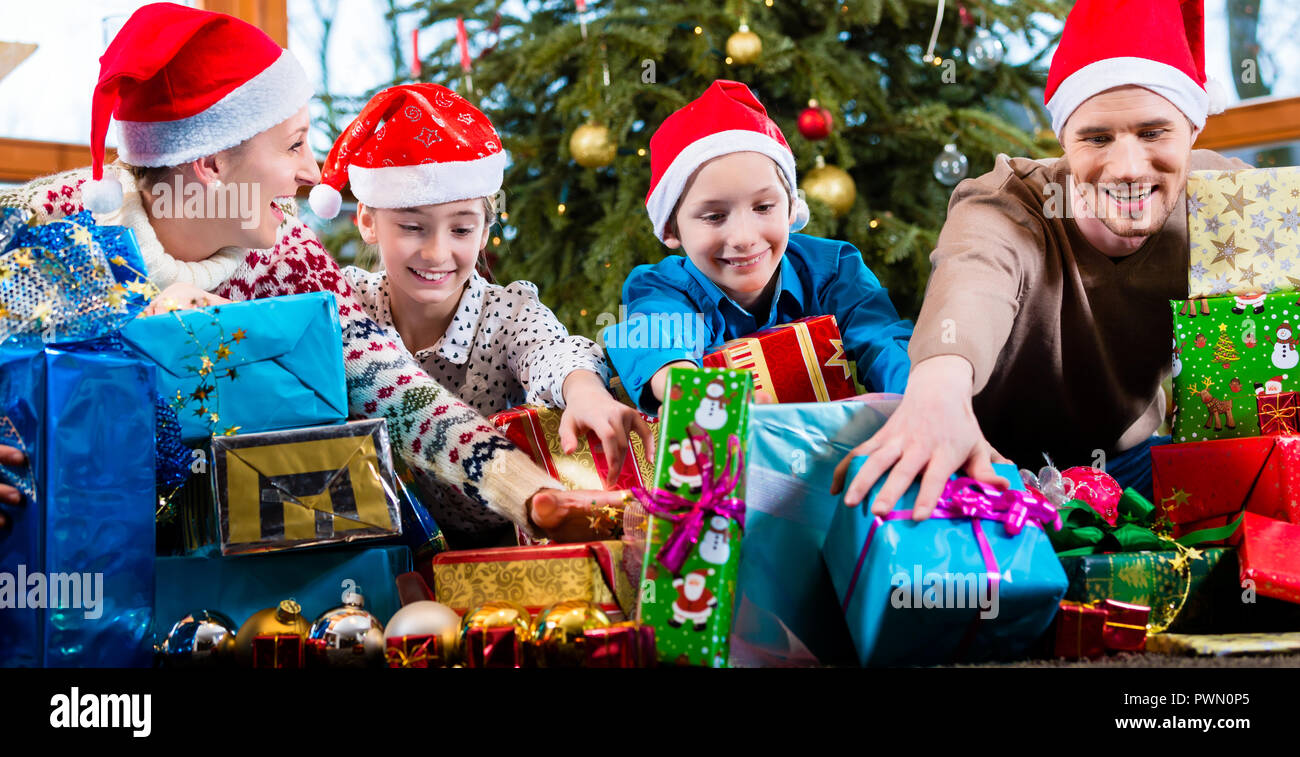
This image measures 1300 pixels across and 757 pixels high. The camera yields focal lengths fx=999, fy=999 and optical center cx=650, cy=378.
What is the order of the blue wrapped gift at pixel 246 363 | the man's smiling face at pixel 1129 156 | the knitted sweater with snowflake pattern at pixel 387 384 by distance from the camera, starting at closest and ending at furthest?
the blue wrapped gift at pixel 246 363, the knitted sweater with snowflake pattern at pixel 387 384, the man's smiling face at pixel 1129 156

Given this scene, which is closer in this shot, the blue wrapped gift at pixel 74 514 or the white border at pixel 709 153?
the blue wrapped gift at pixel 74 514

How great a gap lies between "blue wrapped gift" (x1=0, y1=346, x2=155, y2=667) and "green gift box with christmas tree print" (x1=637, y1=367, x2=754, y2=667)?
1.58ft

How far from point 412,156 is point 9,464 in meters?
0.68

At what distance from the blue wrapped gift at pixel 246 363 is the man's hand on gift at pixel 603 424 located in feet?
0.90

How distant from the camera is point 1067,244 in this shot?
55.1 inches

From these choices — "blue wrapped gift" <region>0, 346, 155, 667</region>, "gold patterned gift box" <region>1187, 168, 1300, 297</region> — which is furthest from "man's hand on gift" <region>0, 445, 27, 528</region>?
"gold patterned gift box" <region>1187, 168, 1300, 297</region>

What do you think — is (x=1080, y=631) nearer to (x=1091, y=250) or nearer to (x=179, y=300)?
(x=1091, y=250)

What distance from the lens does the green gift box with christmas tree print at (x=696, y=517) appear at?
34.0 inches

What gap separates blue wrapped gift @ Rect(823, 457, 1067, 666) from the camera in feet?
2.80

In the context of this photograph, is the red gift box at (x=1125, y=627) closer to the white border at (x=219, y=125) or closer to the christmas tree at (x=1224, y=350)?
the christmas tree at (x=1224, y=350)

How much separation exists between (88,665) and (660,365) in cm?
70

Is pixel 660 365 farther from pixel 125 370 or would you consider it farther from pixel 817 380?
pixel 125 370

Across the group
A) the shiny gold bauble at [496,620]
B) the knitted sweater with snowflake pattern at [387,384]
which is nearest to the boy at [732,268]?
the knitted sweater with snowflake pattern at [387,384]

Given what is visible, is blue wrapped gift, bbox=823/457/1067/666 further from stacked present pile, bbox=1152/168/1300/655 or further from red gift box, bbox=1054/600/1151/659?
stacked present pile, bbox=1152/168/1300/655
